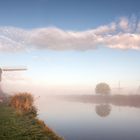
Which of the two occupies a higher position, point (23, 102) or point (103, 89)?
point (103, 89)

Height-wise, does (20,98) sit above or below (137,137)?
above

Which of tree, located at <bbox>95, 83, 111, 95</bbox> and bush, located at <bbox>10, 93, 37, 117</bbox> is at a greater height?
tree, located at <bbox>95, 83, 111, 95</bbox>

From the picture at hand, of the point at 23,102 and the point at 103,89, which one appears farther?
the point at 103,89

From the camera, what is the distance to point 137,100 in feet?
313

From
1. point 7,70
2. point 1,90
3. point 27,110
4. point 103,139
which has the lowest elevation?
point 103,139

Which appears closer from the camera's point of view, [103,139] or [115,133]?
[103,139]

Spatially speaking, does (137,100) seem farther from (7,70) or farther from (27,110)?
(27,110)

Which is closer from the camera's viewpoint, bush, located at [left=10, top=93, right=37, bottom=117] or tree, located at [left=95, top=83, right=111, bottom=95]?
bush, located at [left=10, top=93, right=37, bottom=117]

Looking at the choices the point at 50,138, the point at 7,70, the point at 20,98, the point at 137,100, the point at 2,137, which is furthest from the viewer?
the point at 137,100

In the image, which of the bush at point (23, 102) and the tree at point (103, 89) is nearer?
the bush at point (23, 102)

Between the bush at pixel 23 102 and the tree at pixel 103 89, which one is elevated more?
the tree at pixel 103 89

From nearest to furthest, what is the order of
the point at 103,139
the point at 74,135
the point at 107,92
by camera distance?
the point at 103,139 → the point at 74,135 → the point at 107,92

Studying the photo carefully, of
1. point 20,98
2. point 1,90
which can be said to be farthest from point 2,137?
point 1,90

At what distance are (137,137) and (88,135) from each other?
203 inches
